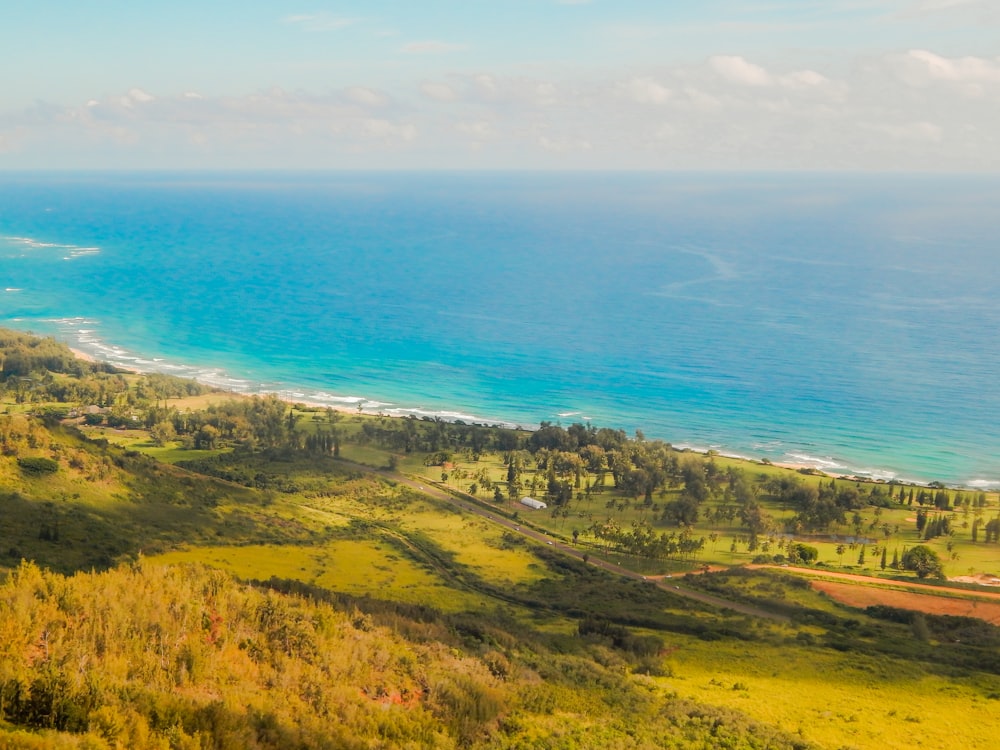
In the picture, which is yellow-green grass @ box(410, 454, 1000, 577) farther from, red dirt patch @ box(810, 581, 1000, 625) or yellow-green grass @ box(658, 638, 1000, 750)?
yellow-green grass @ box(658, 638, 1000, 750)

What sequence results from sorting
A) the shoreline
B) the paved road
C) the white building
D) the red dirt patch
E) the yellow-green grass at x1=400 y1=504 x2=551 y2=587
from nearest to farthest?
the red dirt patch → the paved road → the yellow-green grass at x1=400 y1=504 x2=551 y2=587 → the white building → the shoreline

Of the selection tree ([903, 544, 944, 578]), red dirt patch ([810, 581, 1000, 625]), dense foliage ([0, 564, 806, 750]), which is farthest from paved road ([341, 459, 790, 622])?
dense foliage ([0, 564, 806, 750])

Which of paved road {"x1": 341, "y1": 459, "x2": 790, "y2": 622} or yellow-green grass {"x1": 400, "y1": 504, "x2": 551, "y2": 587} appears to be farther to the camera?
yellow-green grass {"x1": 400, "y1": 504, "x2": 551, "y2": 587}

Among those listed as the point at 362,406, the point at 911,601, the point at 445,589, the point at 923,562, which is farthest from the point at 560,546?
the point at 362,406

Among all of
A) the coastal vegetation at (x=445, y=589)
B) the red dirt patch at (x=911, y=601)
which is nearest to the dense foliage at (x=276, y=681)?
the coastal vegetation at (x=445, y=589)

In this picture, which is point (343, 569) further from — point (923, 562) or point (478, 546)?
point (923, 562)

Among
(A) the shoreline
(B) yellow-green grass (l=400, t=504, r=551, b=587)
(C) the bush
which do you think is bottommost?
(B) yellow-green grass (l=400, t=504, r=551, b=587)
